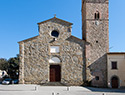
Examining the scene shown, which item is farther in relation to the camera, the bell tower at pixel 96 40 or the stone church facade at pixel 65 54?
the bell tower at pixel 96 40

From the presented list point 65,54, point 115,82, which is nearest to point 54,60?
point 65,54

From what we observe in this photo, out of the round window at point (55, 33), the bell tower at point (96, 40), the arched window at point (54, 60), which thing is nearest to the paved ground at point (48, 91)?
the bell tower at point (96, 40)

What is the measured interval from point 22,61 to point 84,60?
9.64 metres

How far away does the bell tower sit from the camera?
2331cm

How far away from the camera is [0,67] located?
48406mm

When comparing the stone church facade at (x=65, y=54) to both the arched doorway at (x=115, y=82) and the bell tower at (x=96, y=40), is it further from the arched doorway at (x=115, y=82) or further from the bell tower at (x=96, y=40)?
the arched doorway at (x=115, y=82)

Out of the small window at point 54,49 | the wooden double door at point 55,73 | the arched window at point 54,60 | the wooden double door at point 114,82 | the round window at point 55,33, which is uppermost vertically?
the round window at point 55,33

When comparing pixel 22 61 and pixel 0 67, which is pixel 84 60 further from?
pixel 0 67

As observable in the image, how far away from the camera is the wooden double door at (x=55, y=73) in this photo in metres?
23.5

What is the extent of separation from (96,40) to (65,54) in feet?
18.1

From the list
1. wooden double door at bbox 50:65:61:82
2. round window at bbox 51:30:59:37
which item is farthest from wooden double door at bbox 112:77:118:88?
round window at bbox 51:30:59:37

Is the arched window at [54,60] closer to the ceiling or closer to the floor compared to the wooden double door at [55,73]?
closer to the ceiling

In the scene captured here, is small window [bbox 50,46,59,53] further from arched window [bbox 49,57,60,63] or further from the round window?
the round window

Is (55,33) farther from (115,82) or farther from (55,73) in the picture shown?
(115,82)
